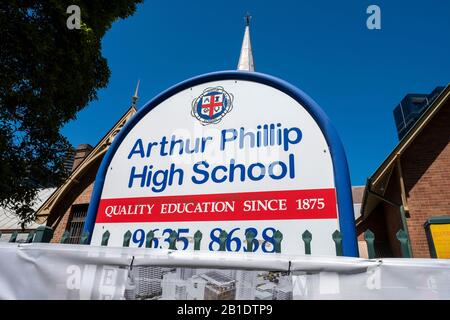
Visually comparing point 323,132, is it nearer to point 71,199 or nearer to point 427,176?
point 427,176

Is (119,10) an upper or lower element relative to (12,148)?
Answer: upper

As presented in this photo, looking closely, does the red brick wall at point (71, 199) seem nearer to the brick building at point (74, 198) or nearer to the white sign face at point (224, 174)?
the brick building at point (74, 198)

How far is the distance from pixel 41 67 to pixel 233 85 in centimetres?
623

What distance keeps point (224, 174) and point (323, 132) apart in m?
0.87

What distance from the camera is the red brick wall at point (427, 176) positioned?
7781 millimetres

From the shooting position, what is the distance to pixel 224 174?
245cm

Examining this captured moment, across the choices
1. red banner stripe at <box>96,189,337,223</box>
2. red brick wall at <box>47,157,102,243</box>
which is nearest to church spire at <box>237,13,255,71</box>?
red banner stripe at <box>96,189,337,223</box>

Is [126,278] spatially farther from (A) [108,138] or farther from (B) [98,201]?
(A) [108,138]

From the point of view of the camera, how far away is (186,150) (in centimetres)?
272

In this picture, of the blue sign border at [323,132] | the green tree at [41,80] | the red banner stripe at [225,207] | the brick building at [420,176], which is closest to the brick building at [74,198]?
the green tree at [41,80]

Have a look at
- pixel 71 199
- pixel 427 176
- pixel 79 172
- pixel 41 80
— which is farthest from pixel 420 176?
pixel 71 199

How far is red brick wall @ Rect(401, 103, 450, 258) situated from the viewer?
7781mm

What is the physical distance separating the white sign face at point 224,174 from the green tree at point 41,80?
217 inches
